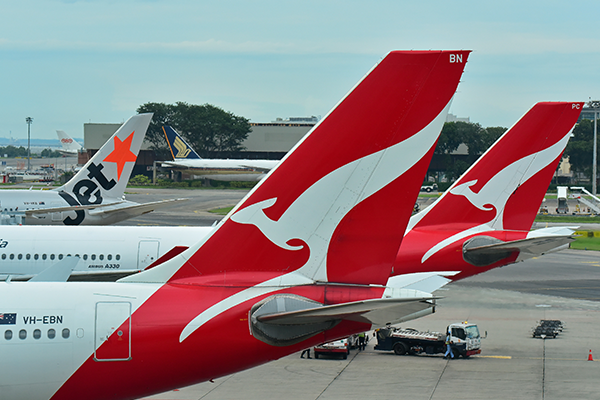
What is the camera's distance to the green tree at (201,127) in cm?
15088

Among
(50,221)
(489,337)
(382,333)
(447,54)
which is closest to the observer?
(447,54)

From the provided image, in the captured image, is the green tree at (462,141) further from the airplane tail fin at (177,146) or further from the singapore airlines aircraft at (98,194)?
the singapore airlines aircraft at (98,194)

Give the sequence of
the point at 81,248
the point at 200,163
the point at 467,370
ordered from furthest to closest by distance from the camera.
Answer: the point at 200,163, the point at 81,248, the point at 467,370

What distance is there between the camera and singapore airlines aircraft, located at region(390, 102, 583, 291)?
24.6 meters

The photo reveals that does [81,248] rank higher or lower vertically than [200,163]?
lower

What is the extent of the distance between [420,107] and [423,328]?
21551 millimetres

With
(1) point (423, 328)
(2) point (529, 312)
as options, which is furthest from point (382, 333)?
(2) point (529, 312)

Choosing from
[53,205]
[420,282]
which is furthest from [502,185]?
[53,205]

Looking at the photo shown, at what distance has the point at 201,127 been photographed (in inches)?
5940

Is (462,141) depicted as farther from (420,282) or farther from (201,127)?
(420,282)

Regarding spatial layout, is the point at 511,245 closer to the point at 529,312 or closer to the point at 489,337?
the point at 489,337

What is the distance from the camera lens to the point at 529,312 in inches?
1394

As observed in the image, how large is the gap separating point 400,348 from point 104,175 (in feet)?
76.9

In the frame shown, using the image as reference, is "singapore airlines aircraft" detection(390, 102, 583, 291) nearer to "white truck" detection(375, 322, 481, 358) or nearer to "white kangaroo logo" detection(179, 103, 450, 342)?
"white truck" detection(375, 322, 481, 358)
